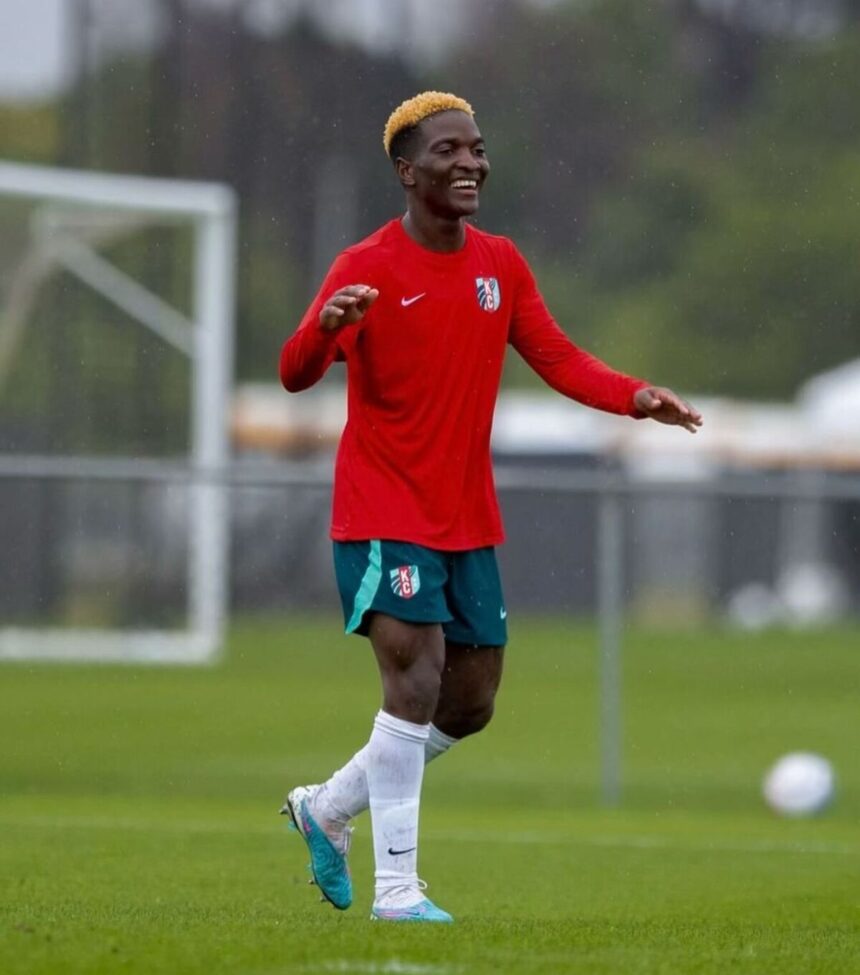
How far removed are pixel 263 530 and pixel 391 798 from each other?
13.8 metres

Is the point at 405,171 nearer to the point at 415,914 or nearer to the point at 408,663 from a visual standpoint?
the point at 408,663

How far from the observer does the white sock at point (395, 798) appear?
6.63 metres

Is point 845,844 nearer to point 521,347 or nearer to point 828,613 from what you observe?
point 521,347

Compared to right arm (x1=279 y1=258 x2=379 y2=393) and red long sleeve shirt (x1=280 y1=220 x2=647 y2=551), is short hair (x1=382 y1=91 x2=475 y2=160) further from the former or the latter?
right arm (x1=279 y1=258 x2=379 y2=393)

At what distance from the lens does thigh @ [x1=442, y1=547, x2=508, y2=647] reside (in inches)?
270

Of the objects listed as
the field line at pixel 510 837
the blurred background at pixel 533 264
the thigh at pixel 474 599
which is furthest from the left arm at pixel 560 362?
the blurred background at pixel 533 264

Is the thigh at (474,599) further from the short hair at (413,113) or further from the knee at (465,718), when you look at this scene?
the short hair at (413,113)

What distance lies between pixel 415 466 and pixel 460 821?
4.76 m

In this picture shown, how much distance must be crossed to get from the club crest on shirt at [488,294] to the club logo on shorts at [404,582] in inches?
32.0

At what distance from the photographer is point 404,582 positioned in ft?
21.8

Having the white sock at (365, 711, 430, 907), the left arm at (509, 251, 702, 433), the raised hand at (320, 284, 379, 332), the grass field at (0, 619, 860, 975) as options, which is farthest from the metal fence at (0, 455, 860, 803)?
the raised hand at (320, 284, 379, 332)

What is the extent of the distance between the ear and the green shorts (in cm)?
105

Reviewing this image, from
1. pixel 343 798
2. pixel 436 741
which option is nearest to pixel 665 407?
pixel 436 741

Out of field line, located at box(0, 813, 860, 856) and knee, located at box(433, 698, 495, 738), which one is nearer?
knee, located at box(433, 698, 495, 738)
